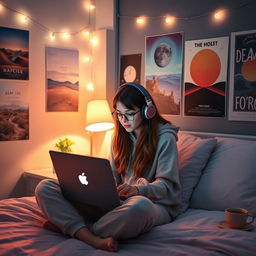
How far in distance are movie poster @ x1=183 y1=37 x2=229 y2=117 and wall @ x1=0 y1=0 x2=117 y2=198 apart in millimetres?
704

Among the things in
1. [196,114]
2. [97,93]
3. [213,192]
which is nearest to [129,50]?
[97,93]

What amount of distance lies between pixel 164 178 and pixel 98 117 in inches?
43.5

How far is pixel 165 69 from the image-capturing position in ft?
9.42

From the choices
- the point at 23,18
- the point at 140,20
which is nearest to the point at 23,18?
the point at 23,18

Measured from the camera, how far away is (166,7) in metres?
2.87

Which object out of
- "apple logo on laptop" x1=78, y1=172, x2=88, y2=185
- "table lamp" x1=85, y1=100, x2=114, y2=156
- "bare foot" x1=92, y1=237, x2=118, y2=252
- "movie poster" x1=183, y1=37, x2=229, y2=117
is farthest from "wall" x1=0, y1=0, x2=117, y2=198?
"bare foot" x1=92, y1=237, x2=118, y2=252

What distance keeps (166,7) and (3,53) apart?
1.16m

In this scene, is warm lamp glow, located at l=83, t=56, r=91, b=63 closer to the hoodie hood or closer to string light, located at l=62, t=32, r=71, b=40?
string light, located at l=62, t=32, r=71, b=40

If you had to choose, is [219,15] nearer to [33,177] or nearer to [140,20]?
[140,20]

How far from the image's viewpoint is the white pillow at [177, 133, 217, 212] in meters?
2.11

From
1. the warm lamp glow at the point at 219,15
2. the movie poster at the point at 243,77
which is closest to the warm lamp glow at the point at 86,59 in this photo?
the warm lamp glow at the point at 219,15

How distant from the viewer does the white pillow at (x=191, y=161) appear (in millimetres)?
2105

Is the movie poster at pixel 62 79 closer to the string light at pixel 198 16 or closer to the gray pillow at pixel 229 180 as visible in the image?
the string light at pixel 198 16

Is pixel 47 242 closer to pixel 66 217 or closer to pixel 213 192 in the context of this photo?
pixel 66 217
